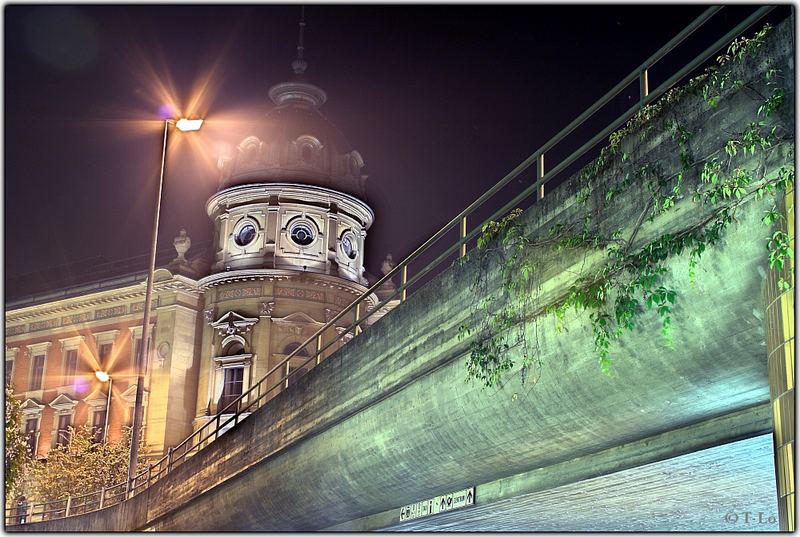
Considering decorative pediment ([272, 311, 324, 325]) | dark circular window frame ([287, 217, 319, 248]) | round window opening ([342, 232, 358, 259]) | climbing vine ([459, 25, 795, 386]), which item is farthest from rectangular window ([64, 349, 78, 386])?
climbing vine ([459, 25, 795, 386])

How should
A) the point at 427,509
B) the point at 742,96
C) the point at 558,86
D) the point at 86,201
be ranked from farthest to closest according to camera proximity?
the point at 86,201, the point at 558,86, the point at 427,509, the point at 742,96

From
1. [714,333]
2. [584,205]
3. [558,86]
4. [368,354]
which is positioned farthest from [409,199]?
[714,333]

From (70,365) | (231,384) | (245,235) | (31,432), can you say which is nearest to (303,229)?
(245,235)

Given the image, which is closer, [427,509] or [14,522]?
[427,509]

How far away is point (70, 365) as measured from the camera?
1491 inches

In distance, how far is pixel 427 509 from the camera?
14.5 meters

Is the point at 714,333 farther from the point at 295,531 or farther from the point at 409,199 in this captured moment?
the point at 409,199

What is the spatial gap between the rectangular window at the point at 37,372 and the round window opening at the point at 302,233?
1229cm

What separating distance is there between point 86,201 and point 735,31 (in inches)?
731

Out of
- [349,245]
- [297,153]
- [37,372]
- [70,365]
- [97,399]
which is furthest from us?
[297,153]

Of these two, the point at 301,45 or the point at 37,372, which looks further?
the point at 37,372

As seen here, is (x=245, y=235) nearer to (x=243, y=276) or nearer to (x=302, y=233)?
(x=302, y=233)

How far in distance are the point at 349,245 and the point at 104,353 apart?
1136 cm

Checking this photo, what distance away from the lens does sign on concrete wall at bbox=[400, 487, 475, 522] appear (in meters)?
13.4
